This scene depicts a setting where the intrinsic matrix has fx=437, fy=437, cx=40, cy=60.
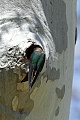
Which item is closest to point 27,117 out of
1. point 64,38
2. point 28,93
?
point 28,93

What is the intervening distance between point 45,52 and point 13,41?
0.08 m

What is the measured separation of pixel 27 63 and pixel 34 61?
15 millimetres

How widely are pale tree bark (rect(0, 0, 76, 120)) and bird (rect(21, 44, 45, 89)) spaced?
0.03ft

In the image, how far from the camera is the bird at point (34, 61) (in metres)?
0.83

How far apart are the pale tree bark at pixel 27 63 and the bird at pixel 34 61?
1cm

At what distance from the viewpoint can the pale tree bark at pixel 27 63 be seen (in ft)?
2.83

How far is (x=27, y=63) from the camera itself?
85cm

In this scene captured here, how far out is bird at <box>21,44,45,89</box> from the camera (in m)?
0.83

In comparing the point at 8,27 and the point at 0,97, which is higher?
the point at 8,27

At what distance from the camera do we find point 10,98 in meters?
0.88

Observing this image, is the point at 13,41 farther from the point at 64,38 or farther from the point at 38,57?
the point at 64,38

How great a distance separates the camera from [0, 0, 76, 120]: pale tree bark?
0.86 meters

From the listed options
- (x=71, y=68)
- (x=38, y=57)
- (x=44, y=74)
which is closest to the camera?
(x=38, y=57)

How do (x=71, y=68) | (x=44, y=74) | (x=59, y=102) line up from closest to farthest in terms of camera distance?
(x=44, y=74)
(x=59, y=102)
(x=71, y=68)
